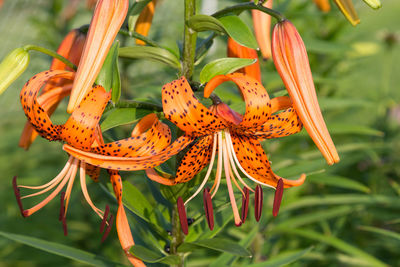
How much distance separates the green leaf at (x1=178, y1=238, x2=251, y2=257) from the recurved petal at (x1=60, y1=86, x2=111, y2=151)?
0.95 ft

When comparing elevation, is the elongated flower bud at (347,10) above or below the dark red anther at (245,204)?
above

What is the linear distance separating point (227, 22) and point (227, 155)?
0.24 m

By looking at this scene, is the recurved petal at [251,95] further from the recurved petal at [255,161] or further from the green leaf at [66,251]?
the green leaf at [66,251]

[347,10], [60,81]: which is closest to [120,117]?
[60,81]

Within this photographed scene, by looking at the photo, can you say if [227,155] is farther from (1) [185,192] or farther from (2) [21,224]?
(2) [21,224]

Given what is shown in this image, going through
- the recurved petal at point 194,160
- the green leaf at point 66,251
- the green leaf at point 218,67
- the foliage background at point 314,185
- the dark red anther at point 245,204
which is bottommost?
the foliage background at point 314,185

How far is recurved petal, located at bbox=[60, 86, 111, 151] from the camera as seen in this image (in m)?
0.76

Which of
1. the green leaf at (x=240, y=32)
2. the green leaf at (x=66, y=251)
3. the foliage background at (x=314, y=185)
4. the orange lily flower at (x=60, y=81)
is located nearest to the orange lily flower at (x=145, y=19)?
the orange lily flower at (x=60, y=81)

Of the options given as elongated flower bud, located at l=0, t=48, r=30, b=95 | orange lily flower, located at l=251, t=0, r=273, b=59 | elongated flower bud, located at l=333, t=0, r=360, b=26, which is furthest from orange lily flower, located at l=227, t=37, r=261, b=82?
elongated flower bud, located at l=0, t=48, r=30, b=95

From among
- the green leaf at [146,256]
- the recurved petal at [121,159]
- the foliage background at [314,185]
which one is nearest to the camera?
the recurved petal at [121,159]

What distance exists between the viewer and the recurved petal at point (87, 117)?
756 mm

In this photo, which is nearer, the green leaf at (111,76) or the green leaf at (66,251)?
the green leaf at (111,76)

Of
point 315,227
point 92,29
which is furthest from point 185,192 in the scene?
point 315,227

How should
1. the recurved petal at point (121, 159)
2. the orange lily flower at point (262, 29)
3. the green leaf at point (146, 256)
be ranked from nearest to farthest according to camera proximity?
the recurved petal at point (121, 159), the green leaf at point (146, 256), the orange lily flower at point (262, 29)
